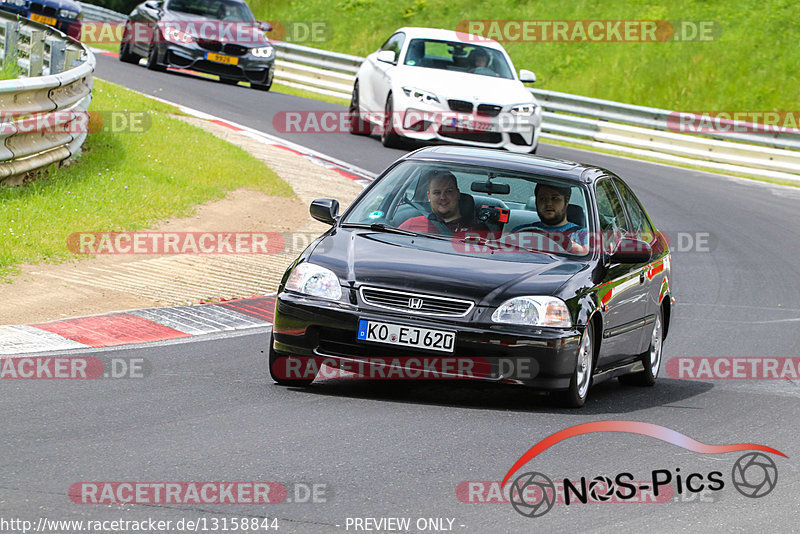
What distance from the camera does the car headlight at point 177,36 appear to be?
25000 millimetres

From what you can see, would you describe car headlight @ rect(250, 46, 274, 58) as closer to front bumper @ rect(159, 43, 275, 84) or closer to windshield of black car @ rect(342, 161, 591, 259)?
front bumper @ rect(159, 43, 275, 84)

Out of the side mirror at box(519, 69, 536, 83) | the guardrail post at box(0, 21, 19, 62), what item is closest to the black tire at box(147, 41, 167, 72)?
the guardrail post at box(0, 21, 19, 62)

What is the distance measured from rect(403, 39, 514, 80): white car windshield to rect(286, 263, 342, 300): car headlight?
12.5 meters

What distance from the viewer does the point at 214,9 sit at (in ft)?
86.4

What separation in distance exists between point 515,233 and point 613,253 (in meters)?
0.62

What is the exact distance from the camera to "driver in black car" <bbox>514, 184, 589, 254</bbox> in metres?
8.47

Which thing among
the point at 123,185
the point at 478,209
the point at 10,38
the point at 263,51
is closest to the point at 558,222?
the point at 478,209

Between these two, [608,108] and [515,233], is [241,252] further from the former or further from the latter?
[608,108]

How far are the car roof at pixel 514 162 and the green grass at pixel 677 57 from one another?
22.8m

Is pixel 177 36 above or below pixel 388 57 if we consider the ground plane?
below

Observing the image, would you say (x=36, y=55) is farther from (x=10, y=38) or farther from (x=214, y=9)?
(x=214, y=9)

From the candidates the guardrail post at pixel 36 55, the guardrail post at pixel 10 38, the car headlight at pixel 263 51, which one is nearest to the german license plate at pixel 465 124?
the guardrail post at pixel 36 55

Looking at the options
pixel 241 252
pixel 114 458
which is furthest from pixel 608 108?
pixel 114 458

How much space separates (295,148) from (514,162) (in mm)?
11783
